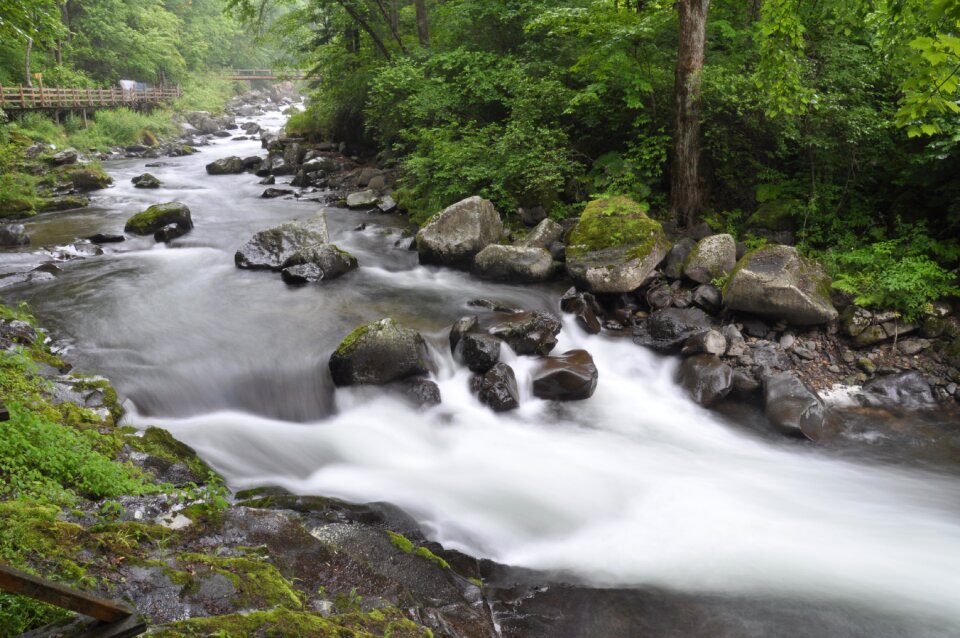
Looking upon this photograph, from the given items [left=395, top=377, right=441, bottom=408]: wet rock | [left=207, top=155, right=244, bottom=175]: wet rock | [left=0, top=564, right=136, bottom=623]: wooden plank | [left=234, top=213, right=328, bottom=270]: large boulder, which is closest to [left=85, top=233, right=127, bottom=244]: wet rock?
[left=234, top=213, right=328, bottom=270]: large boulder

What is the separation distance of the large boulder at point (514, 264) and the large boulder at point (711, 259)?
7.17 ft

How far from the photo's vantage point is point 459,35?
14.3 m

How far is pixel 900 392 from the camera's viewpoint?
698 cm

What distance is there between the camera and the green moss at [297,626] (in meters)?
2.46

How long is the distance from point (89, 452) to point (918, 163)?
9.91 metres

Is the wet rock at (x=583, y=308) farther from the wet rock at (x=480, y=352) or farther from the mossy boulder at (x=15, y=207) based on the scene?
the mossy boulder at (x=15, y=207)

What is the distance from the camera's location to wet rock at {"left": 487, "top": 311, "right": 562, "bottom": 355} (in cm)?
772

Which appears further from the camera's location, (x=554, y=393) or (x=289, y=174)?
(x=289, y=174)

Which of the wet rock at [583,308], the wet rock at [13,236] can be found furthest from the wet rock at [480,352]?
the wet rock at [13,236]

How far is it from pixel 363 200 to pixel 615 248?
8104mm

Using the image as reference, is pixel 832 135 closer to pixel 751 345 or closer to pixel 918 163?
pixel 918 163

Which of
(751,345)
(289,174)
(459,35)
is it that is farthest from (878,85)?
(289,174)

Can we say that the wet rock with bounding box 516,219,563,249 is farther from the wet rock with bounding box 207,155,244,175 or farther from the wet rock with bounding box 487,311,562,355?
the wet rock with bounding box 207,155,244,175

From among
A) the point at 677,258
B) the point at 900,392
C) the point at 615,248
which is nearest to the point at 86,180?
the point at 615,248
